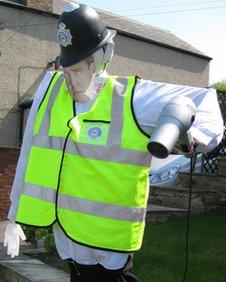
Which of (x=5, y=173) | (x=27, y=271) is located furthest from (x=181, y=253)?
(x=5, y=173)

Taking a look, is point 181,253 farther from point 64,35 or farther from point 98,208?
point 64,35

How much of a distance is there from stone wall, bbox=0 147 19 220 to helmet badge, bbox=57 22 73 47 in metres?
7.86

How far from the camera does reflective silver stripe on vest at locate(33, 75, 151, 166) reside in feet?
6.98

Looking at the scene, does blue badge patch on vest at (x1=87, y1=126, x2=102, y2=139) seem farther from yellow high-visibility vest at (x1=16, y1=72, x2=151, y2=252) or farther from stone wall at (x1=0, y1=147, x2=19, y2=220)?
stone wall at (x1=0, y1=147, x2=19, y2=220)

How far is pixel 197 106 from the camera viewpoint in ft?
6.87

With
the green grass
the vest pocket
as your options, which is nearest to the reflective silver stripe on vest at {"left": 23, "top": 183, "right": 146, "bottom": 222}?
the vest pocket

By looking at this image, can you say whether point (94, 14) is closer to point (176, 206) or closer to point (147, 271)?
point (147, 271)

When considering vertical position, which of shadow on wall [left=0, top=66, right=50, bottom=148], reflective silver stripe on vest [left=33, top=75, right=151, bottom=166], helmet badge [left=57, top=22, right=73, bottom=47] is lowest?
shadow on wall [left=0, top=66, right=50, bottom=148]

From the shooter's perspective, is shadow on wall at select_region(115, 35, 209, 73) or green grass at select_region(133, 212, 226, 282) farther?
shadow on wall at select_region(115, 35, 209, 73)

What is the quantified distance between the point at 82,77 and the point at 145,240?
171 inches

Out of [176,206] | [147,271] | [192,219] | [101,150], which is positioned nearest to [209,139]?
[101,150]

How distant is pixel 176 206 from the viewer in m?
8.44

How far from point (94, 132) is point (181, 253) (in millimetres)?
3717

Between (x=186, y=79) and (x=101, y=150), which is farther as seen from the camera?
(x=186, y=79)
